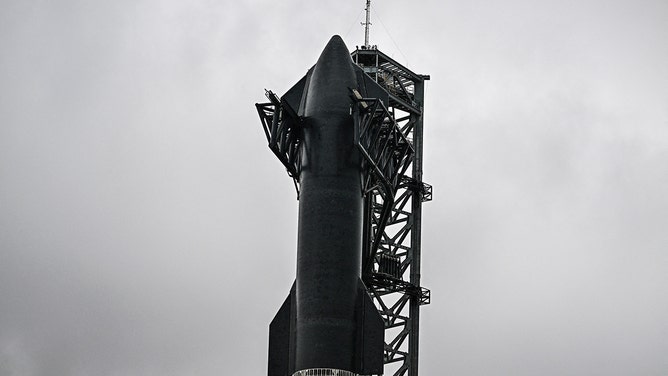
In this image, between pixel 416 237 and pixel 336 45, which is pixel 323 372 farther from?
pixel 416 237

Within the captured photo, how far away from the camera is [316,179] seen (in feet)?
196

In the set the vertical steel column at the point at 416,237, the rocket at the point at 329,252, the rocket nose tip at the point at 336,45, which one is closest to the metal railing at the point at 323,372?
the rocket at the point at 329,252

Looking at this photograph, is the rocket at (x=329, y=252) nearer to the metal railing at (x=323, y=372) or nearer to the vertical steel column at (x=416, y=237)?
the metal railing at (x=323, y=372)

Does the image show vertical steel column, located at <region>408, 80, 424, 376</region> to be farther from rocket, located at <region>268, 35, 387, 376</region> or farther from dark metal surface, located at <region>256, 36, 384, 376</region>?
rocket, located at <region>268, 35, 387, 376</region>

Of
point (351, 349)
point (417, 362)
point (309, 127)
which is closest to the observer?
point (351, 349)

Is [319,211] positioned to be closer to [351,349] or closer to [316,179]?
[316,179]

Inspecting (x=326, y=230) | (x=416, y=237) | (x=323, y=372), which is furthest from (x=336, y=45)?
(x=416, y=237)

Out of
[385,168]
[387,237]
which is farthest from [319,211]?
[387,237]

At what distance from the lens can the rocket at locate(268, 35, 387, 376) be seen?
5722 cm

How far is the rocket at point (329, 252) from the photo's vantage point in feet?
188

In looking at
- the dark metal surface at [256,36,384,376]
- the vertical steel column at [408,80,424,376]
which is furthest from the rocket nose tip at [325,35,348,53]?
the vertical steel column at [408,80,424,376]

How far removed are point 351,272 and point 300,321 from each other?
325 centimetres


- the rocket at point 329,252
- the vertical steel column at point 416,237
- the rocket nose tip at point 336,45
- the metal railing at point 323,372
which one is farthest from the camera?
the vertical steel column at point 416,237

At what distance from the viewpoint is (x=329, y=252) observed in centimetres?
5831
